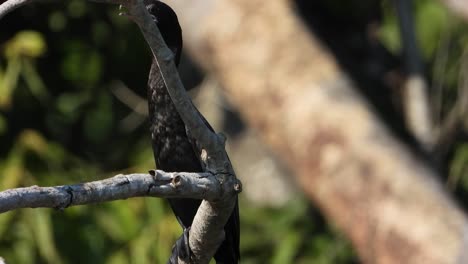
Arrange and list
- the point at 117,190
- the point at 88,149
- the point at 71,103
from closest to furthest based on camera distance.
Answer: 1. the point at 117,190
2. the point at 71,103
3. the point at 88,149

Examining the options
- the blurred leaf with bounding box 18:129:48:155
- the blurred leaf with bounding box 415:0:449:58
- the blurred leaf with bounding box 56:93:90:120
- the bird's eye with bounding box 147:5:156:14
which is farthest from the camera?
the blurred leaf with bounding box 415:0:449:58

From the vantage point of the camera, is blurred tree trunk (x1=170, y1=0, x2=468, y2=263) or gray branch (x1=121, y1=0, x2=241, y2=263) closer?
gray branch (x1=121, y1=0, x2=241, y2=263)

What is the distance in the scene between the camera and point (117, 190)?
5.87 ft

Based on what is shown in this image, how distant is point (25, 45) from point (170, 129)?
2003 millimetres

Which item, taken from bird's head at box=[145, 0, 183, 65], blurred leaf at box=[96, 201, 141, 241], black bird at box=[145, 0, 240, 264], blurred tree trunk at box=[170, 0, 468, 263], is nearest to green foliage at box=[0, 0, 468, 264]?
blurred leaf at box=[96, 201, 141, 241]

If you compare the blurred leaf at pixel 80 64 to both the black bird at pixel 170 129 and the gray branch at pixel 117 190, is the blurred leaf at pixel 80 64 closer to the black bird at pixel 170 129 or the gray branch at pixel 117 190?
the black bird at pixel 170 129

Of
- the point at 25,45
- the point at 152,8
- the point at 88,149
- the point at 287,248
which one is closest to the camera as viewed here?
the point at 152,8

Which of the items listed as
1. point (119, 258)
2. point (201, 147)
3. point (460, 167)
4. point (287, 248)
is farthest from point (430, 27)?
point (201, 147)

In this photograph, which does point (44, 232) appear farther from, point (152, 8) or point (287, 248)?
point (152, 8)

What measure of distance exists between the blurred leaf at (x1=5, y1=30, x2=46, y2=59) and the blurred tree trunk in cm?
59

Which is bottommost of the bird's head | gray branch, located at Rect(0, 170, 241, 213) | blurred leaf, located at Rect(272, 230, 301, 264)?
blurred leaf, located at Rect(272, 230, 301, 264)

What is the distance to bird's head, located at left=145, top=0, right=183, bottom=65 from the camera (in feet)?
8.13

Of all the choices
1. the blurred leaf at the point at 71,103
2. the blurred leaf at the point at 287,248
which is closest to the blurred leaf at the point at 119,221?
the blurred leaf at the point at 71,103

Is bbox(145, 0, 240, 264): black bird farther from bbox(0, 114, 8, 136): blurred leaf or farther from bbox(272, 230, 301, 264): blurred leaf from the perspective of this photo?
bbox(0, 114, 8, 136): blurred leaf
